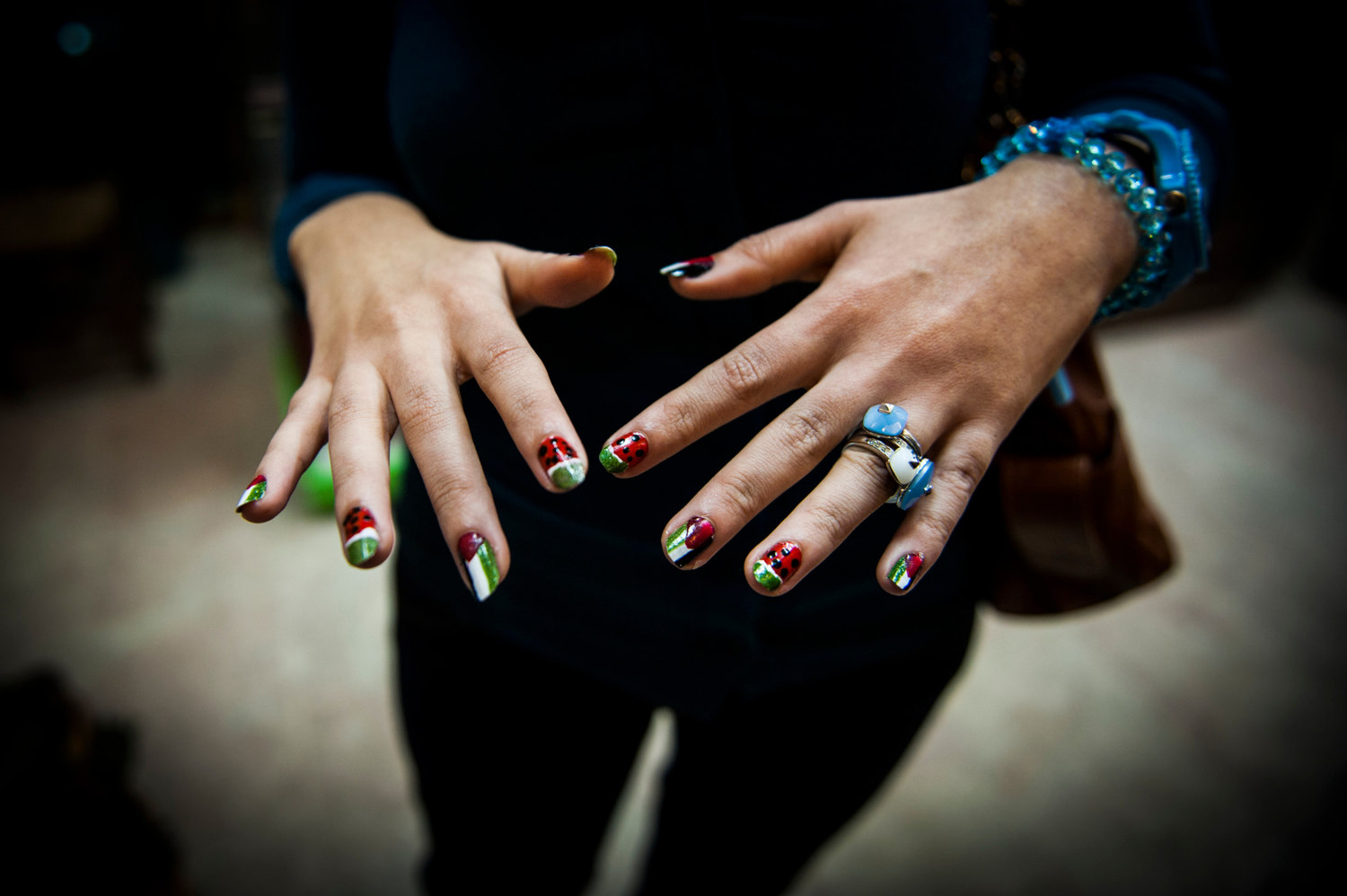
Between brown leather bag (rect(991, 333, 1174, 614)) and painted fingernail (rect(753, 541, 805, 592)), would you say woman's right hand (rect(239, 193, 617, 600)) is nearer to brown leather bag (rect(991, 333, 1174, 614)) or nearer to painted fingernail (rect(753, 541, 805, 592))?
painted fingernail (rect(753, 541, 805, 592))

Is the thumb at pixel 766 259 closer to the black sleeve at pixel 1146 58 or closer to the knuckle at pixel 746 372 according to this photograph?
the knuckle at pixel 746 372

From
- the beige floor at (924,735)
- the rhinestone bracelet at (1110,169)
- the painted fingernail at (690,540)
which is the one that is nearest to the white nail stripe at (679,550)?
the painted fingernail at (690,540)

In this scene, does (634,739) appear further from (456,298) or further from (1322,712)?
(1322,712)

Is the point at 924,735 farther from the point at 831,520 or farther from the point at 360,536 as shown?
the point at 360,536

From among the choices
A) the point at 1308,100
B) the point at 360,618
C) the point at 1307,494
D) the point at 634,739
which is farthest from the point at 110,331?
the point at 1308,100

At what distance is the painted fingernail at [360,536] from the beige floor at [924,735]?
1.26 metres

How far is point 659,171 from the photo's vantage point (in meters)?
0.47

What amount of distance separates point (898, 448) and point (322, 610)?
1.81m

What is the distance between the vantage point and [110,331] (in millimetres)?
2430

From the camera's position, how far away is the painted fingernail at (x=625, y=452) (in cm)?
40

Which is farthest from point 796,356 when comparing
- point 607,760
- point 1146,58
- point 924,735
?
point 924,735

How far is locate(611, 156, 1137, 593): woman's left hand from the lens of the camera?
400 mm

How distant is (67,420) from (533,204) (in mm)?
2684

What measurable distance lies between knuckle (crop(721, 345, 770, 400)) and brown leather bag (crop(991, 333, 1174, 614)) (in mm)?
315
